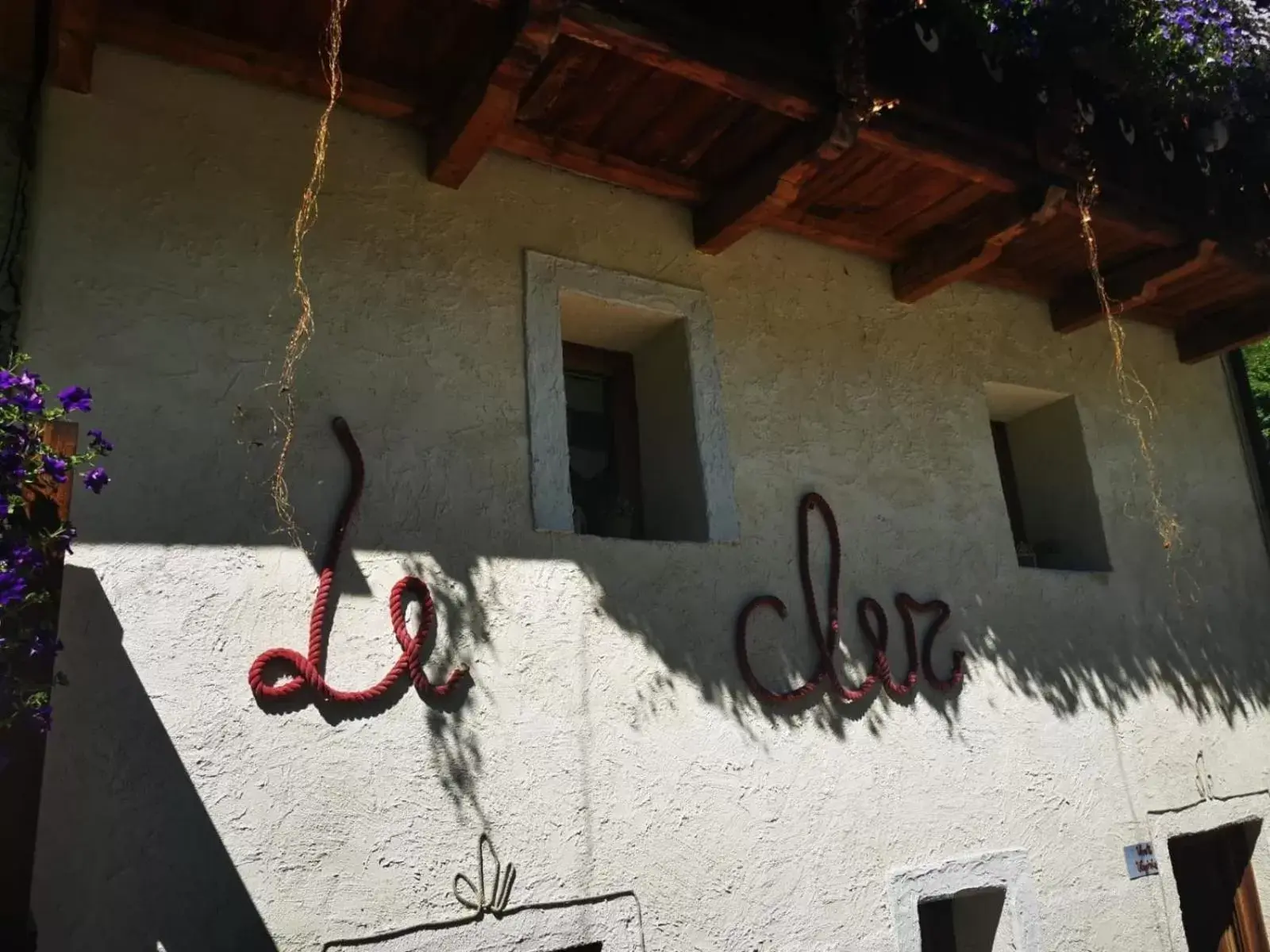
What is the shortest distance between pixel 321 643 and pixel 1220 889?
4.58 m

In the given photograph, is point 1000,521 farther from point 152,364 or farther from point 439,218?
point 152,364

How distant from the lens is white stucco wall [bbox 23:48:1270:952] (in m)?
2.70

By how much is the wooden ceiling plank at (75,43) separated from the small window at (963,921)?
405 centimetres

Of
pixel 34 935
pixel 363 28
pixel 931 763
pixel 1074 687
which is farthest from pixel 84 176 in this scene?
pixel 1074 687

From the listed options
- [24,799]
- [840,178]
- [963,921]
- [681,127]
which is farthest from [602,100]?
[963,921]

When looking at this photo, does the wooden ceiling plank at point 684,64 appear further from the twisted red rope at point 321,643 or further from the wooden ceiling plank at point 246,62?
the twisted red rope at point 321,643

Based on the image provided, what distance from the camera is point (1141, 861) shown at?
435cm

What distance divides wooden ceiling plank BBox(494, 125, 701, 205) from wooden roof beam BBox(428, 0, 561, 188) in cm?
11

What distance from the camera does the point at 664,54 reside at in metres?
3.22

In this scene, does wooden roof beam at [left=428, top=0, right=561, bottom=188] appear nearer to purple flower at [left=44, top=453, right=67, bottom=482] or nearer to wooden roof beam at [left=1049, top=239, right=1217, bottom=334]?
purple flower at [left=44, top=453, right=67, bottom=482]

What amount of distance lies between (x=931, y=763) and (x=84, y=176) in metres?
3.54

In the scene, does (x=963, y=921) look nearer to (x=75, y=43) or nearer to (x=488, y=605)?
(x=488, y=605)

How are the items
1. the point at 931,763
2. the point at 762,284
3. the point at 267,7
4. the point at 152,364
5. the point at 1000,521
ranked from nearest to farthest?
1. the point at 152,364
2. the point at 267,7
3. the point at 931,763
4. the point at 762,284
5. the point at 1000,521

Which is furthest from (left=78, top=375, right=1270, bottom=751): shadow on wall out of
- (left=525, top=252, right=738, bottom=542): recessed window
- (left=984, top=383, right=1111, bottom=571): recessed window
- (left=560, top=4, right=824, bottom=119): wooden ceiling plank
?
(left=560, top=4, right=824, bottom=119): wooden ceiling plank
